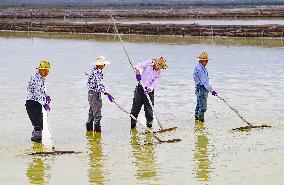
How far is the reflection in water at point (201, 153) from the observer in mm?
9867

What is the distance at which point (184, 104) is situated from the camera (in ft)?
54.3

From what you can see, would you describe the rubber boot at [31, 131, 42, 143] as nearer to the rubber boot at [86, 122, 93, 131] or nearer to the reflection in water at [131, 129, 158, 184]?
the rubber boot at [86, 122, 93, 131]

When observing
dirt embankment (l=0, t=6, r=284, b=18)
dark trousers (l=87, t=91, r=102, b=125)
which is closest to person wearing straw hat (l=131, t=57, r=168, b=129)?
dark trousers (l=87, t=91, r=102, b=125)

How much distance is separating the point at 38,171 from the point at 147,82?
4043 mm

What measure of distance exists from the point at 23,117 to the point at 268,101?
5.75 meters

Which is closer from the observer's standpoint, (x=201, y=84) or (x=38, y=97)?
(x=38, y=97)

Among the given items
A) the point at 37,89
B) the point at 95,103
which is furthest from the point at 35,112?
the point at 95,103

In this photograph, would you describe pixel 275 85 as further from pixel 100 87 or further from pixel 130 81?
pixel 100 87

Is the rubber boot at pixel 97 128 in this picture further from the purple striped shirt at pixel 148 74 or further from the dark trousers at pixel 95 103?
the purple striped shirt at pixel 148 74

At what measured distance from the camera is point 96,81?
12672mm

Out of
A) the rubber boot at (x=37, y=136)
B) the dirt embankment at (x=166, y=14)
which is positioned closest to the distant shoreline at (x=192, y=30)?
the rubber boot at (x=37, y=136)

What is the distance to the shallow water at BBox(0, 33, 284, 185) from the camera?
9867 millimetres

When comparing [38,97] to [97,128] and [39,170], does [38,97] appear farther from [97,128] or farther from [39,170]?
[39,170]

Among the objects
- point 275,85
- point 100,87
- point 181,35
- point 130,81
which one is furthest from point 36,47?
point 100,87
